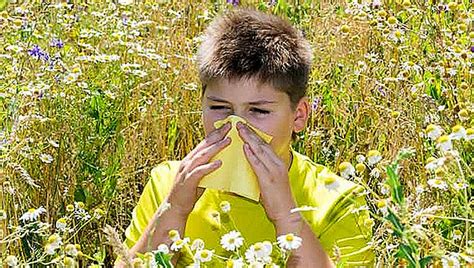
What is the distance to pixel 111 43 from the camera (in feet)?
10.9

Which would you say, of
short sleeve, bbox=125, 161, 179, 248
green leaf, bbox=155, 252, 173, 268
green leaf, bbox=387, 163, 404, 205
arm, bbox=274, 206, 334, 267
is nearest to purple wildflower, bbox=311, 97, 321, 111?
short sleeve, bbox=125, 161, 179, 248

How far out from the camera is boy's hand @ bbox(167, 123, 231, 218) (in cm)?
202

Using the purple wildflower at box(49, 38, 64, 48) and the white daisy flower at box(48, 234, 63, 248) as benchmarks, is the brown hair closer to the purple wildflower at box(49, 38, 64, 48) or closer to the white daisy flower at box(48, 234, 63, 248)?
the white daisy flower at box(48, 234, 63, 248)

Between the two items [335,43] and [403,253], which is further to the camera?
[335,43]

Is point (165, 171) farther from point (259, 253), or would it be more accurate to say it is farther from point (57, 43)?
point (57, 43)

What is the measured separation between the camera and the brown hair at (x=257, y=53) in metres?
2.18

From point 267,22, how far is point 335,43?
1017 millimetres

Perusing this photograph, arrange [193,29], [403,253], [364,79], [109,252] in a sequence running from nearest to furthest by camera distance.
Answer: [403,253] → [109,252] → [364,79] → [193,29]

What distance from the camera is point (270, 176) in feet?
6.58

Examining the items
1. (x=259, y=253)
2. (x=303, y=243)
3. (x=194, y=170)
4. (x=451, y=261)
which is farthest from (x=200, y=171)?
(x=451, y=261)

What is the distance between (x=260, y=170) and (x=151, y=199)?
38 cm

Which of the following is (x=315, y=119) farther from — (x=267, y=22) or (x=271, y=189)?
(x=271, y=189)

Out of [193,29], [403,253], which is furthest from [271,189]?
[193,29]

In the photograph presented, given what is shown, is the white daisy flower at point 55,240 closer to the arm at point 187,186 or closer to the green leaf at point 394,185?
the arm at point 187,186
